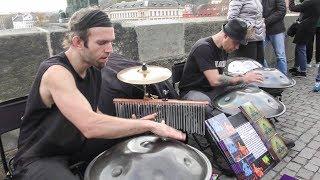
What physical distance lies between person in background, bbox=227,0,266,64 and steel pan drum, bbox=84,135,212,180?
9.71 feet

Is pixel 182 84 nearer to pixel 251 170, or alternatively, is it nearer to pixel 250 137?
pixel 250 137

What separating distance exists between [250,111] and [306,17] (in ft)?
13.3

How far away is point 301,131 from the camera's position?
410cm

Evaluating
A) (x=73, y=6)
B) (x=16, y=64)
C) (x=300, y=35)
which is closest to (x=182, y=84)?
(x=16, y=64)

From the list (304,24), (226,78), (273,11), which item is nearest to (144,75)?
(226,78)

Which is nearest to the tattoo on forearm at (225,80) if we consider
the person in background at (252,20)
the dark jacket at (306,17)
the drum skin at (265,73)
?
the drum skin at (265,73)

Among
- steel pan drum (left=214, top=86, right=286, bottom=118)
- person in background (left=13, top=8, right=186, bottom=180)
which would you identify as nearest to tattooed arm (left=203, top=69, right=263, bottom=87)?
steel pan drum (left=214, top=86, right=286, bottom=118)

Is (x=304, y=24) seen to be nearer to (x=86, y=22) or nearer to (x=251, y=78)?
(x=251, y=78)

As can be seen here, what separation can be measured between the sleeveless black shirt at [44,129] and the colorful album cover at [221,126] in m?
1.17

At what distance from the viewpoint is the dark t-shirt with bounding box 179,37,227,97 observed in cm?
350

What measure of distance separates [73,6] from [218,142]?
358cm

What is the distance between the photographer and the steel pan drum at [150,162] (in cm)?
180

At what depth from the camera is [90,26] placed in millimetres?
2164

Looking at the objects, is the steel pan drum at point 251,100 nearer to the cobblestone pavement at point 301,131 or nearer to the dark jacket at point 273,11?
the cobblestone pavement at point 301,131
